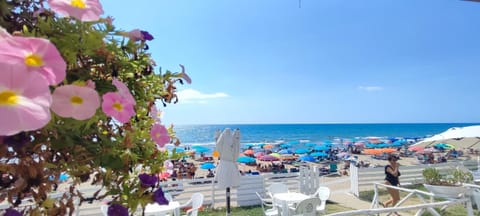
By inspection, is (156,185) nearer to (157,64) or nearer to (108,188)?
(108,188)

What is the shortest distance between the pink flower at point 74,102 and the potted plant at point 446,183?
4657 millimetres

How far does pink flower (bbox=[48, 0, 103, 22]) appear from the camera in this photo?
415mm

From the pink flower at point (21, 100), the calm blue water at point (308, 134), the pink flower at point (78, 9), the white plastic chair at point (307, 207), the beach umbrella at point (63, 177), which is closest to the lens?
the pink flower at point (21, 100)

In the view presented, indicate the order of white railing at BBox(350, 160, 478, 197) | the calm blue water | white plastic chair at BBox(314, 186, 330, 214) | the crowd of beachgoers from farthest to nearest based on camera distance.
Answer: the calm blue water
the crowd of beachgoers
white railing at BBox(350, 160, 478, 197)
white plastic chair at BBox(314, 186, 330, 214)

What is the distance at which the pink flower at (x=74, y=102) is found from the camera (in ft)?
1.21

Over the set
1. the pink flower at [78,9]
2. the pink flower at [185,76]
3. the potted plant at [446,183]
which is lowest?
the potted plant at [446,183]

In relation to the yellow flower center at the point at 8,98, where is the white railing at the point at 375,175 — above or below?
below

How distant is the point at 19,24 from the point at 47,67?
0.28 m

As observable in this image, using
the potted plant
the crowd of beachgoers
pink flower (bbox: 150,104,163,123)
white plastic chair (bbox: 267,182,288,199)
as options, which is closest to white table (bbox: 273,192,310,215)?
white plastic chair (bbox: 267,182,288,199)

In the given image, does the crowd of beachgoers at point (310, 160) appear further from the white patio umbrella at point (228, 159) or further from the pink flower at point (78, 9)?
the pink flower at point (78, 9)

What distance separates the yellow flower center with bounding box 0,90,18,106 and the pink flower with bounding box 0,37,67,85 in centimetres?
3

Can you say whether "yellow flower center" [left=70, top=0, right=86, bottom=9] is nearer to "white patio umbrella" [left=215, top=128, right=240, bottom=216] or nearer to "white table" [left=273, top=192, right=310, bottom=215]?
"white patio umbrella" [left=215, top=128, right=240, bottom=216]

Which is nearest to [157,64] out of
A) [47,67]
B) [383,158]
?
[47,67]

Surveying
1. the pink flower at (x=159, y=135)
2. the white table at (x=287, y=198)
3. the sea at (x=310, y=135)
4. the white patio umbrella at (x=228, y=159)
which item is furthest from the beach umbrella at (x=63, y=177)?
the sea at (x=310, y=135)
